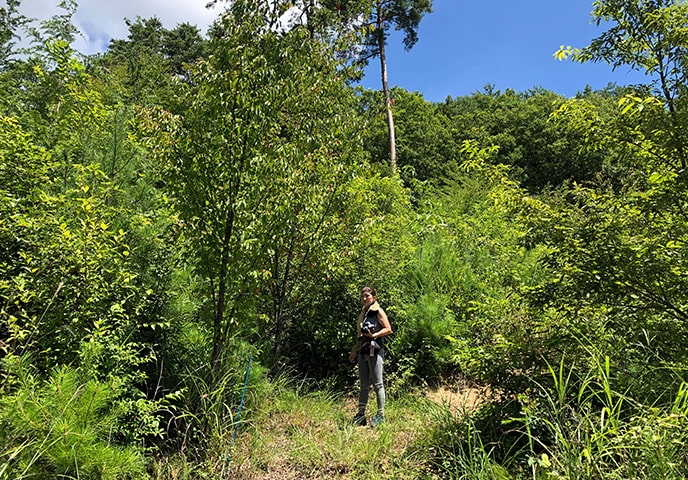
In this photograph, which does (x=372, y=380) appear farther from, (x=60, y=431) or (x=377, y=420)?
(x=60, y=431)

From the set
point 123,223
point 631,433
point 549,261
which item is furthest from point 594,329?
point 123,223

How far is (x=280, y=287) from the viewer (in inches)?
221

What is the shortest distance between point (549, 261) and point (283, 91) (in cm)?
281

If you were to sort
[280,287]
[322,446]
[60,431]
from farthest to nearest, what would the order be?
[280,287] → [322,446] → [60,431]

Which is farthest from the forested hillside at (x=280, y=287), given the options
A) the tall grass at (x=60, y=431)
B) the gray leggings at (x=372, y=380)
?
the gray leggings at (x=372, y=380)

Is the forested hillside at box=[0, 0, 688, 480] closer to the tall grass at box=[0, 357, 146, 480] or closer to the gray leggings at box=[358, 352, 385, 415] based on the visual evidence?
the tall grass at box=[0, 357, 146, 480]

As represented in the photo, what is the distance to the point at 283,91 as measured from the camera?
3.71m

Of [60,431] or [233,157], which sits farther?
[233,157]

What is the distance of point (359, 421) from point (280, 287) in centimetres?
206

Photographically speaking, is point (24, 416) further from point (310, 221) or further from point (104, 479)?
point (310, 221)

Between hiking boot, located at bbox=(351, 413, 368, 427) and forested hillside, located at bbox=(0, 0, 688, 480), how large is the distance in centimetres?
23

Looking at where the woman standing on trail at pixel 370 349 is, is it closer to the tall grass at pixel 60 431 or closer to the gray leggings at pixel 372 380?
the gray leggings at pixel 372 380

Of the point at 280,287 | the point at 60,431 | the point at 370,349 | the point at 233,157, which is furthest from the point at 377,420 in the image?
the point at 233,157

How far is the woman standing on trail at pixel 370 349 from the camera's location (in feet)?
15.2
